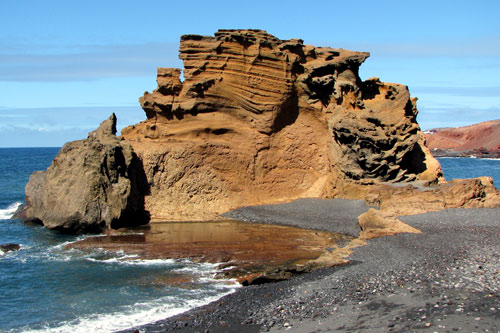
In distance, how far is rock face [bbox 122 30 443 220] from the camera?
29.8m

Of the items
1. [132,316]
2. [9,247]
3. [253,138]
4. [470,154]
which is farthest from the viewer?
[470,154]

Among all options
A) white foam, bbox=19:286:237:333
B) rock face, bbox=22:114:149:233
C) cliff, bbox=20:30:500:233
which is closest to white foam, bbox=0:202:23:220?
cliff, bbox=20:30:500:233

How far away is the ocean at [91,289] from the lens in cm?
1429

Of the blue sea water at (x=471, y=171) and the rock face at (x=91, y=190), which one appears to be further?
the blue sea water at (x=471, y=171)

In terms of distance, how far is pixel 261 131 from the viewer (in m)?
31.1

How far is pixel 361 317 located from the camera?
1220 centimetres

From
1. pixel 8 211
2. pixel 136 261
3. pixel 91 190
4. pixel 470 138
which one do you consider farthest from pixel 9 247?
pixel 470 138

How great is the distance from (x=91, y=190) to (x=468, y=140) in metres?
124

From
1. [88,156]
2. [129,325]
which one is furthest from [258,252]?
[88,156]

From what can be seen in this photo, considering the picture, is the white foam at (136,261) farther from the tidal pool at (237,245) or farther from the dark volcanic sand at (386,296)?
the dark volcanic sand at (386,296)

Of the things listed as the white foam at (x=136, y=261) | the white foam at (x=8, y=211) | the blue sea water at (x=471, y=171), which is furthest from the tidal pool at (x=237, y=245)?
the blue sea water at (x=471, y=171)

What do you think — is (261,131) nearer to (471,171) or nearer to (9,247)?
(9,247)

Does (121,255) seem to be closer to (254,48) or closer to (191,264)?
(191,264)

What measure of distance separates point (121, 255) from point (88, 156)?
8241mm
